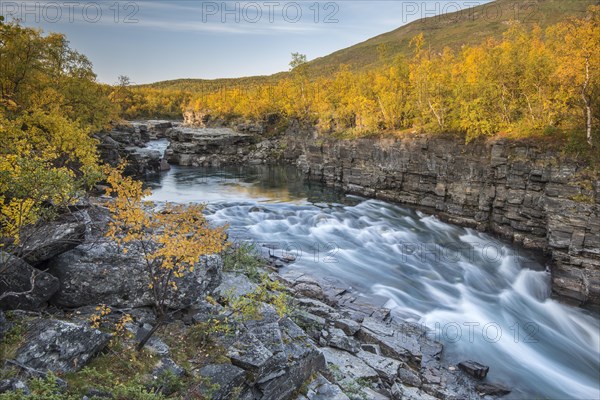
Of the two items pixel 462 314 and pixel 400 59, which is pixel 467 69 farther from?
pixel 462 314

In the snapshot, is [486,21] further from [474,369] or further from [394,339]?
[394,339]

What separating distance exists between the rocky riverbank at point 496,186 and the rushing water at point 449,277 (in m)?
1.44

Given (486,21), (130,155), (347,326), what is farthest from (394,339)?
(486,21)

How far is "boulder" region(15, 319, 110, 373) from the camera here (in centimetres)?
615

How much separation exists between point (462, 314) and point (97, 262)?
1618cm

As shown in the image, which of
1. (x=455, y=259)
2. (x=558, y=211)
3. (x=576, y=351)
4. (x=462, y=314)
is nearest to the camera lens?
(x=576, y=351)

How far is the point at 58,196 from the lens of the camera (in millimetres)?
8047

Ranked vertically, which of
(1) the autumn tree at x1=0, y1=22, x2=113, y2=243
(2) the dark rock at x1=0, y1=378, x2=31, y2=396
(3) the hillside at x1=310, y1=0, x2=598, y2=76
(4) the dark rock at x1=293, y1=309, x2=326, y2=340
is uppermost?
(3) the hillside at x1=310, y1=0, x2=598, y2=76

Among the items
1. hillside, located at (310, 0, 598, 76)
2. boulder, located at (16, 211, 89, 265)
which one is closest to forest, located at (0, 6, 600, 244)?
boulder, located at (16, 211, 89, 265)

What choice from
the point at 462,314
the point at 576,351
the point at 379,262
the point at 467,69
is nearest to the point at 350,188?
the point at 467,69

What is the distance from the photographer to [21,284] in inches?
289

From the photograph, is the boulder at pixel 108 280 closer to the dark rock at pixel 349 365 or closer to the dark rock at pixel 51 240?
the dark rock at pixel 51 240

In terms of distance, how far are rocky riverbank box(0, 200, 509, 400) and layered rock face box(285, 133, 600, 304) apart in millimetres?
12307

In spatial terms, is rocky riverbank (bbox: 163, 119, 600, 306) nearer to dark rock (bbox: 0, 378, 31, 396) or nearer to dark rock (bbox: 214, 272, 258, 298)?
dark rock (bbox: 214, 272, 258, 298)
